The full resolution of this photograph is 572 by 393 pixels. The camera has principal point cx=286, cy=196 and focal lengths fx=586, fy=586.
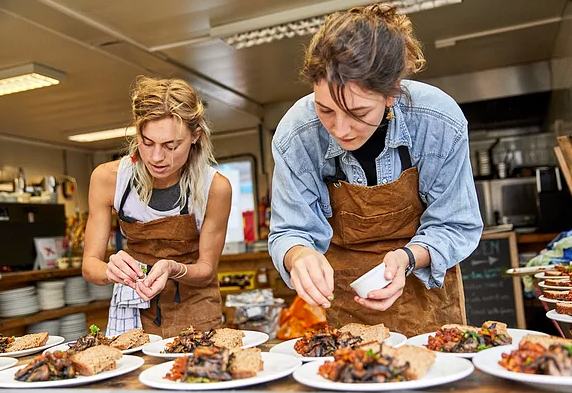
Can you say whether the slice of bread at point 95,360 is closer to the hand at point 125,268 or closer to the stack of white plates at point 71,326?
the hand at point 125,268

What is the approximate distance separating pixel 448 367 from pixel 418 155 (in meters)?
0.82

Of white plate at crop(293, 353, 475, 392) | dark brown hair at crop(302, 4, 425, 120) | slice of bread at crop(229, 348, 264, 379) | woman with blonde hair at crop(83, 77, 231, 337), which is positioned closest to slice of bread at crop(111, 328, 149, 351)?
woman with blonde hair at crop(83, 77, 231, 337)

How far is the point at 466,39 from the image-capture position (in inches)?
224

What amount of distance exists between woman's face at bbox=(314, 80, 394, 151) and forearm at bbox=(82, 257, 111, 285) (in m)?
1.23

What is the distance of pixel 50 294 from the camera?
5367mm

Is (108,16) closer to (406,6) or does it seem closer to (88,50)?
(88,50)

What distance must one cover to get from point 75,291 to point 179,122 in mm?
3982

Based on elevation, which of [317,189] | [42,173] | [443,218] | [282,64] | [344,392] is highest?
[282,64]

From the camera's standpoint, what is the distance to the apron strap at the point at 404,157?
6.19ft

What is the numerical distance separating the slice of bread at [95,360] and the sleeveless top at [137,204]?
0.98 m

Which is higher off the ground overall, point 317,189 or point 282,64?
point 282,64

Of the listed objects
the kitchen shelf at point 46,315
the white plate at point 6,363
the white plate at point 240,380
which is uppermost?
the white plate at point 240,380

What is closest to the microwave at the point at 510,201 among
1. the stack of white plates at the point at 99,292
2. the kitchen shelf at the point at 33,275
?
the stack of white plates at the point at 99,292

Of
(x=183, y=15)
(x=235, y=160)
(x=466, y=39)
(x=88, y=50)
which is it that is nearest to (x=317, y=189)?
(x=183, y=15)
